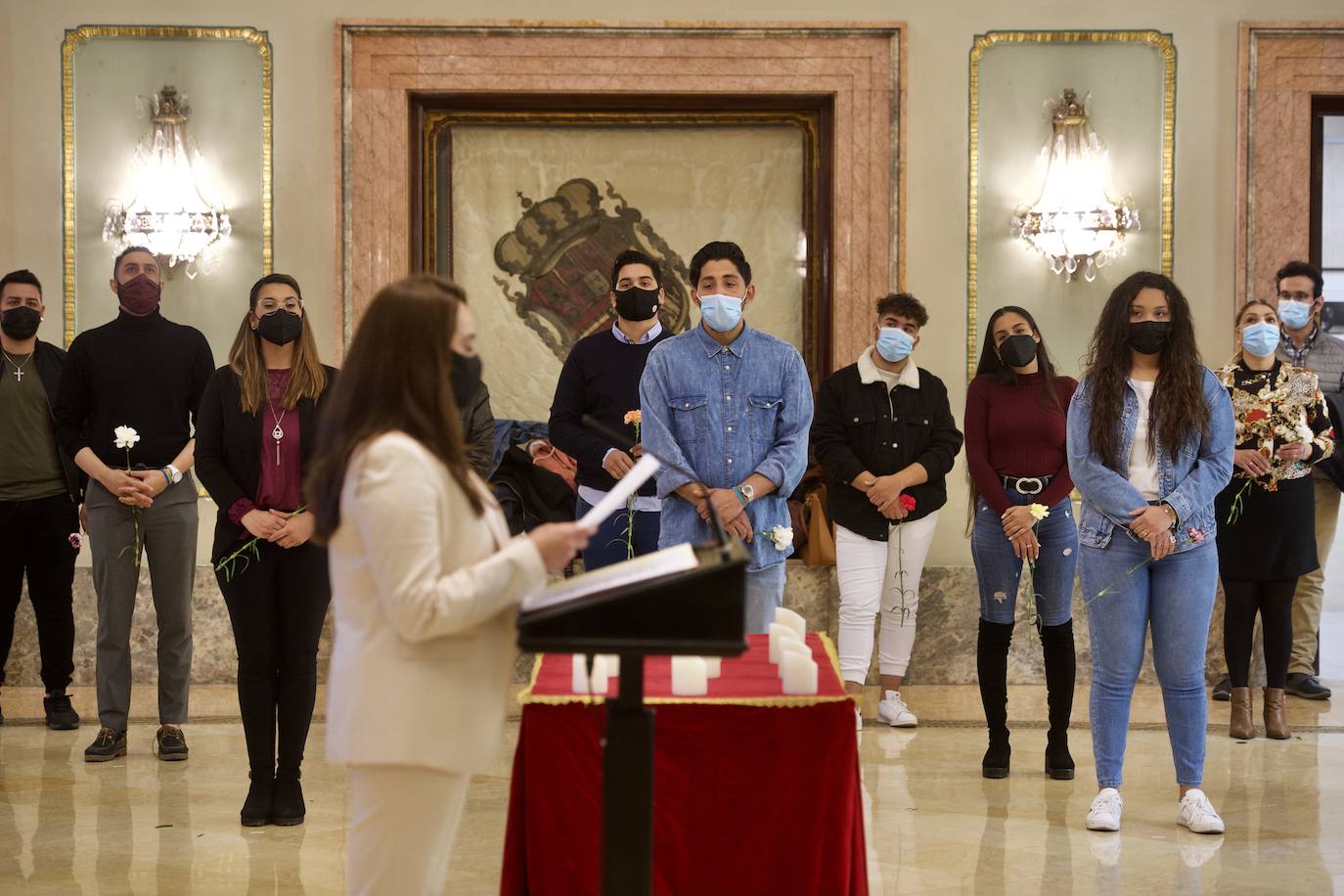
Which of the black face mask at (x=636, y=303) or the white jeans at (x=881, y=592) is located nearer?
the black face mask at (x=636, y=303)

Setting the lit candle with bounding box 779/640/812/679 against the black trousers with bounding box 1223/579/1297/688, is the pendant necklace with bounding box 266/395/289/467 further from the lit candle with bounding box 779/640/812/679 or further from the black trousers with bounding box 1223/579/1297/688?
the black trousers with bounding box 1223/579/1297/688

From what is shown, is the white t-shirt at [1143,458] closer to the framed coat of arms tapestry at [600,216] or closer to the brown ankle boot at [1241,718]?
the brown ankle boot at [1241,718]

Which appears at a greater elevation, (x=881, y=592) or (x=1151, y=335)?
(x=1151, y=335)

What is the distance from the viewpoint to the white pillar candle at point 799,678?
317cm

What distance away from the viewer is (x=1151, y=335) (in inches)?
175

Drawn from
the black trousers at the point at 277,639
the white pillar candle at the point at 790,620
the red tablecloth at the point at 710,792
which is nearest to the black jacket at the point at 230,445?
the black trousers at the point at 277,639

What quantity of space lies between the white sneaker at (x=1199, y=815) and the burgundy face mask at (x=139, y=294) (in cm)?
395

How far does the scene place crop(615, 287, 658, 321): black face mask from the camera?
17.4ft

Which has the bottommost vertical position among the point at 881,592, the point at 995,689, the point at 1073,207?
the point at 995,689

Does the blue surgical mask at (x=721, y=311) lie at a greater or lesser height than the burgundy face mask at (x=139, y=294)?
lesser

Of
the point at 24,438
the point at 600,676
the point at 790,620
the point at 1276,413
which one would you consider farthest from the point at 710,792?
the point at 24,438

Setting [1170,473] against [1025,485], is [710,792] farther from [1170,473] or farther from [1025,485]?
[1025,485]

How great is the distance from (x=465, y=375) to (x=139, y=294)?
336 cm

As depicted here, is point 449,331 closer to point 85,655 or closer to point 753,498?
point 753,498
